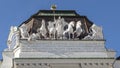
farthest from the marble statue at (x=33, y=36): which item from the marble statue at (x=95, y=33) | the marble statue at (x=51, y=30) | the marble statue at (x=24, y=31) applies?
the marble statue at (x=95, y=33)

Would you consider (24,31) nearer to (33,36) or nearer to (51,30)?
(33,36)

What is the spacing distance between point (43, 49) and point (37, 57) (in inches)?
33.1

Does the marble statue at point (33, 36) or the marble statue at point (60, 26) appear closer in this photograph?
the marble statue at point (33, 36)

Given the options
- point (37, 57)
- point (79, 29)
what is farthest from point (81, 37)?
point (37, 57)

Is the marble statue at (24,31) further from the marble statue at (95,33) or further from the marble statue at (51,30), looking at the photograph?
the marble statue at (95,33)

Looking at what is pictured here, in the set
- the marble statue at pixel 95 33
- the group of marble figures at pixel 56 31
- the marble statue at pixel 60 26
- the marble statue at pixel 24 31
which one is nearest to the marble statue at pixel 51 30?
the group of marble figures at pixel 56 31

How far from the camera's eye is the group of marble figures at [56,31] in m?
42.1

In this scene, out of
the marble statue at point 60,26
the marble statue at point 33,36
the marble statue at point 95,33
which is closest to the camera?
the marble statue at point 33,36

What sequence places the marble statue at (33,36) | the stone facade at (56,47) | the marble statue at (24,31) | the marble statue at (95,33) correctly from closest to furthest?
the stone facade at (56,47), the marble statue at (33,36), the marble statue at (24,31), the marble statue at (95,33)

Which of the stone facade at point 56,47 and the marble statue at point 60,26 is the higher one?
the marble statue at point 60,26

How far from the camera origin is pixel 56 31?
42.4 metres

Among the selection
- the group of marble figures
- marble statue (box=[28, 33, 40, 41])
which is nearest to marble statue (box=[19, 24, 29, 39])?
the group of marble figures

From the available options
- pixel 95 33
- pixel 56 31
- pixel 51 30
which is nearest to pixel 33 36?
pixel 51 30

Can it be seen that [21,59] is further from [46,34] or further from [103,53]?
[103,53]
